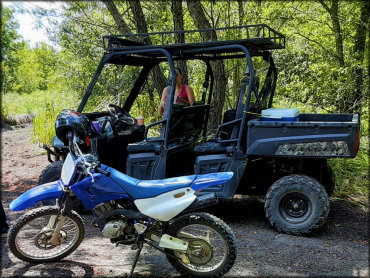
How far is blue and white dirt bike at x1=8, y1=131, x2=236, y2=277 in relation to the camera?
137 inches

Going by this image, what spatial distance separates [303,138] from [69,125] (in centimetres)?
247

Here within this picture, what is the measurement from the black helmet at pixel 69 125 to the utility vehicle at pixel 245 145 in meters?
0.70

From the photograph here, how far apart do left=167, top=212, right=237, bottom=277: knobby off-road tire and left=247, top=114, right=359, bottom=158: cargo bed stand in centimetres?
157

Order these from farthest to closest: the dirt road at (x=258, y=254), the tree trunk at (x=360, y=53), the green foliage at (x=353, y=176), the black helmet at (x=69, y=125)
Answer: the tree trunk at (x=360, y=53), the green foliage at (x=353, y=176), the black helmet at (x=69, y=125), the dirt road at (x=258, y=254)

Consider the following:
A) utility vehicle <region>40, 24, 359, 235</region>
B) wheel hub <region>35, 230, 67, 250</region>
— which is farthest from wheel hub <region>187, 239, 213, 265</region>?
utility vehicle <region>40, 24, 359, 235</region>

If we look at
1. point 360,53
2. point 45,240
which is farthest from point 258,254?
point 360,53

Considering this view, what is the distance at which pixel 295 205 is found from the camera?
486cm

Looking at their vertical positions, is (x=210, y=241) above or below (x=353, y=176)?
above

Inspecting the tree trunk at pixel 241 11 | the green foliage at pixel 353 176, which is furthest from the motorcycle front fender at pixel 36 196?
the tree trunk at pixel 241 11

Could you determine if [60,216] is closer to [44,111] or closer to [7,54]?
[44,111]

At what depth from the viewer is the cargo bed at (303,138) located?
4.57 metres

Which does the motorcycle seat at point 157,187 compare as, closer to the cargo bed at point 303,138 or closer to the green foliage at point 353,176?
the cargo bed at point 303,138

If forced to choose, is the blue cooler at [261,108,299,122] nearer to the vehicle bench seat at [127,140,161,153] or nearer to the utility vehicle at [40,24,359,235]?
the utility vehicle at [40,24,359,235]

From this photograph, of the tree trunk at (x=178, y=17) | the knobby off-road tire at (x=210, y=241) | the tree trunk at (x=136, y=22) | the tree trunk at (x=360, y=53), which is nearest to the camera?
the knobby off-road tire at (x=210, y=241)
